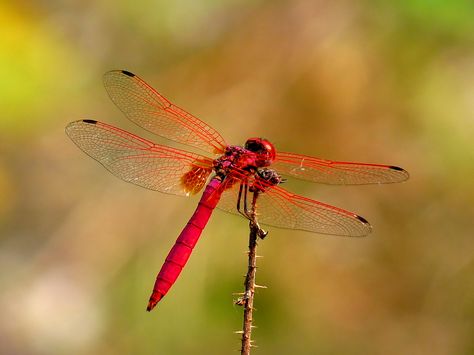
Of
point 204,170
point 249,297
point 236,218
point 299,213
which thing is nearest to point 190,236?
point 204,170

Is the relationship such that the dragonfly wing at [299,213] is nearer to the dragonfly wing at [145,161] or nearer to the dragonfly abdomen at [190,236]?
the dragonfly abdomen at [190,236]

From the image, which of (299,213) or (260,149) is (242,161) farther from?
(299,213)

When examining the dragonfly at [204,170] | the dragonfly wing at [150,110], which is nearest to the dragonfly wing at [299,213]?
the dragonfly at [204,170]

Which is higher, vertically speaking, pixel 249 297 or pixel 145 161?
pixel 145 161

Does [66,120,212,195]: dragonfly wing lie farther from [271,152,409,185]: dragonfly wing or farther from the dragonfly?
[271,152,409,185]: dragonfly wing

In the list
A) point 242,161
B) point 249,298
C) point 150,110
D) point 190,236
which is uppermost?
point 150,110

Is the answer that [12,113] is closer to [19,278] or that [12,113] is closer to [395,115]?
[19,278]

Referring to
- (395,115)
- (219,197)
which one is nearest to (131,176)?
(219,197)
